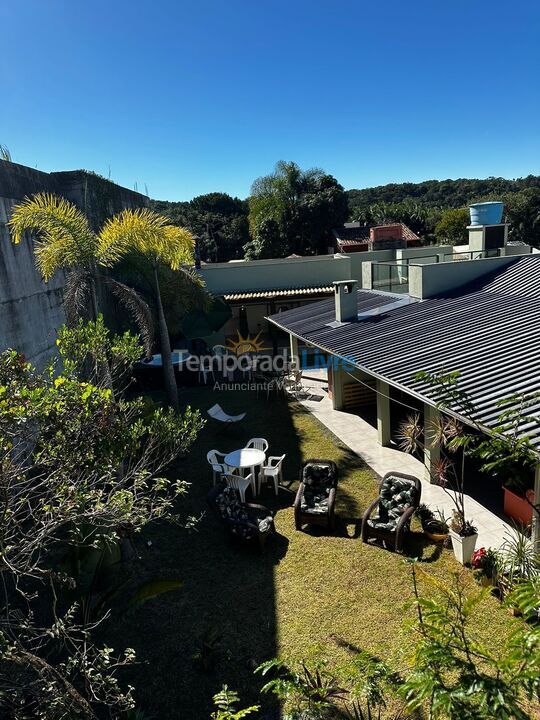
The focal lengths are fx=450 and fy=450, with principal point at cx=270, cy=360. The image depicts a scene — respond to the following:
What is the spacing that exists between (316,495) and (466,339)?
5806mm

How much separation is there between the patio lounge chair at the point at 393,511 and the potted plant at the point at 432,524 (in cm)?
32

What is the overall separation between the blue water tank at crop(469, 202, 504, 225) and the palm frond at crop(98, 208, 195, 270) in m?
14.2

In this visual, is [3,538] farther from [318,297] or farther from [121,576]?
[318,297]

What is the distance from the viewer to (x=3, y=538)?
4.33 m

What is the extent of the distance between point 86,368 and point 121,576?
4.64 m

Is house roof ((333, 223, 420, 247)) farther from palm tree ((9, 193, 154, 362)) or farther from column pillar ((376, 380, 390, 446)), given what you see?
palm tree ((9, 193, 154, 362))

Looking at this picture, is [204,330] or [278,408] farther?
[204,330]

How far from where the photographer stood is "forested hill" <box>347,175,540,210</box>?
365 feet

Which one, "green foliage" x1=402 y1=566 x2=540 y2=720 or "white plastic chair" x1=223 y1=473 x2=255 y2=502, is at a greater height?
"green foliage" x1=402 y1=566 x2=540 y2=720

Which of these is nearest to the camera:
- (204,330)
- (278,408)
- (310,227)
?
(278,408)

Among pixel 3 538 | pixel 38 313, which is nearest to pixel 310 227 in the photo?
pixel 38 313

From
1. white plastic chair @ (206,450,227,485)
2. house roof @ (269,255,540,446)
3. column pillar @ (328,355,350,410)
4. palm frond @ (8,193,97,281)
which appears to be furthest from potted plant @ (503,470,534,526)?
palm frond @ (8,193,97,281)

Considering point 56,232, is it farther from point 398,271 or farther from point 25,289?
point 398,271

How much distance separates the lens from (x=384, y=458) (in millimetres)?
13594
